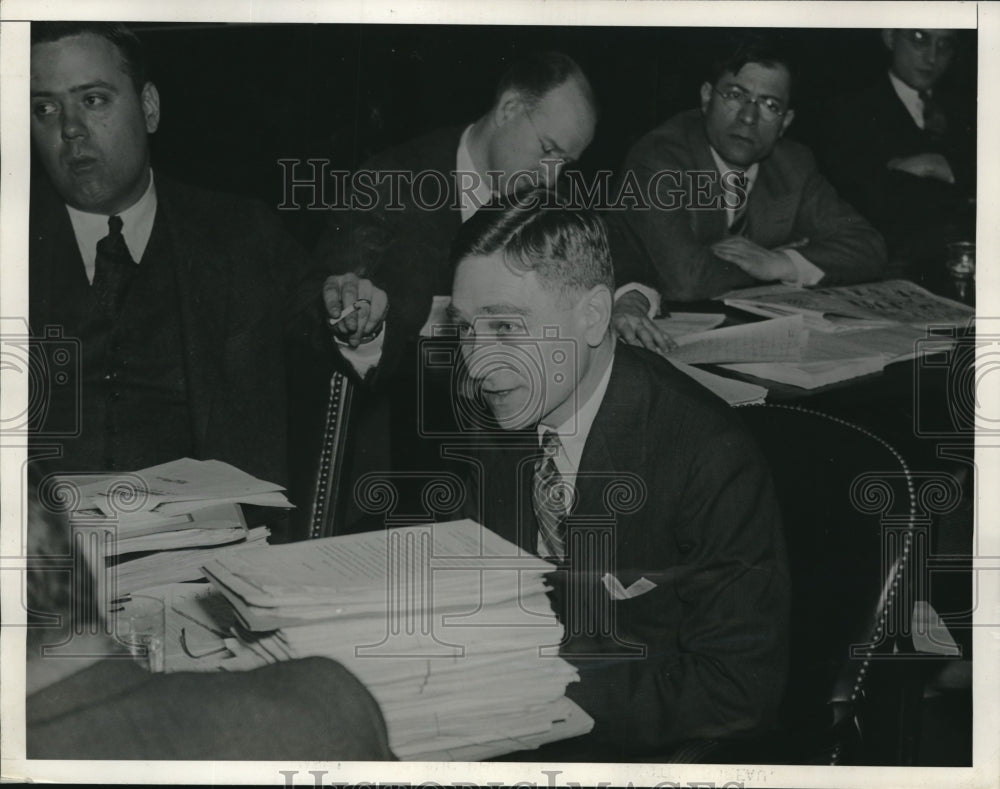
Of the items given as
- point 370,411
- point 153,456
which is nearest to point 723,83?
point 370,411

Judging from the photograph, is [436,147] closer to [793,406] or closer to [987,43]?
[793,406]

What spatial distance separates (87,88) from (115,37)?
0.45ft

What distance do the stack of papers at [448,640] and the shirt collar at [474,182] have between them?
77 cm

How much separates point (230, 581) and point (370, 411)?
501 mm

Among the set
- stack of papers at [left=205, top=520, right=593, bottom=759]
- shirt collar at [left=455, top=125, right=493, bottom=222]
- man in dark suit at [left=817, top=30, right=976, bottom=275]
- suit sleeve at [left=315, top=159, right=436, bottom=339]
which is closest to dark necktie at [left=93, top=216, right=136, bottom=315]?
suit sleeve at [left=315, top=159, right=436, bottom=339]

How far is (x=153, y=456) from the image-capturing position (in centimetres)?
251

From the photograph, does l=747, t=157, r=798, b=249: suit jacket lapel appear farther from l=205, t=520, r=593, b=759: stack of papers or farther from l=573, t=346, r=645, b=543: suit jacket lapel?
l=205, t=520, r=593, b=759: stack of papers

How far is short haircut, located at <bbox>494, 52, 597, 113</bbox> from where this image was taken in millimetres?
2498

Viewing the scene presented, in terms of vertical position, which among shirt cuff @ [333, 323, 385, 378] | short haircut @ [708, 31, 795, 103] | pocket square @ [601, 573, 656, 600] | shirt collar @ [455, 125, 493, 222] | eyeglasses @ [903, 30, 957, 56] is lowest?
pocket square @ [601, 573, 656, 600]

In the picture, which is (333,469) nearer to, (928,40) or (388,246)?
(388,246)

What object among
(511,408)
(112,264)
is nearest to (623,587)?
(511,408)

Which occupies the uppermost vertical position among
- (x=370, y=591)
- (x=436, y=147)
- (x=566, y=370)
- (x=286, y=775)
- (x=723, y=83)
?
(x=723, y=83)

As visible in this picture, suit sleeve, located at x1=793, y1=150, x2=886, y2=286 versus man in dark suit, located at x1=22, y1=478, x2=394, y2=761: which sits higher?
suit sleeve, located at x1=793, y1=150, x2=886, y2=286

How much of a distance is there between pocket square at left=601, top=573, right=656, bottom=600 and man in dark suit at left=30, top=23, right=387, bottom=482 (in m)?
0.80
